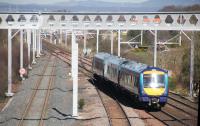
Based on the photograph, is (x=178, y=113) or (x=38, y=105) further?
(x=38, y=105)

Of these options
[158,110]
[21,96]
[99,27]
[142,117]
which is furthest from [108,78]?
[142,117]

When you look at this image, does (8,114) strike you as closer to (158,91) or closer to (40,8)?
(158,91)

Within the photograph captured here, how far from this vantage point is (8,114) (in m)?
17.2

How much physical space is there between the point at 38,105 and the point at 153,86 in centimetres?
469

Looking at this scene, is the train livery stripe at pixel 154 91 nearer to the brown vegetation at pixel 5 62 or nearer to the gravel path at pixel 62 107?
the gravel path at pixel 62 107

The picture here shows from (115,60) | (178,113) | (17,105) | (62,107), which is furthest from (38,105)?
(115,60)

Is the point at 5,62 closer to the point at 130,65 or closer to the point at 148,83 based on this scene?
the point at 130,65

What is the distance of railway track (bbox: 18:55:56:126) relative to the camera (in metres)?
15.8

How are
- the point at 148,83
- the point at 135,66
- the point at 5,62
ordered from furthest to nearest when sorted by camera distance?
the point at 5,62 < the point at 135,66 < the point at 148,83

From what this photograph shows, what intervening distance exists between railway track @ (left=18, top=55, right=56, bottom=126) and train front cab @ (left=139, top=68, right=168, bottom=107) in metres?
3.70

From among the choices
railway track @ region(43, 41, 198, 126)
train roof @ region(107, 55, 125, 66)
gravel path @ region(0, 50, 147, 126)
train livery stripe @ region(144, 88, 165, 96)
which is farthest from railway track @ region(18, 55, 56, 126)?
railway track @ region(43, 41, 198, 126)

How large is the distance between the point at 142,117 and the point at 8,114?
183 inches

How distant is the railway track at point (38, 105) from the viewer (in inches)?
623

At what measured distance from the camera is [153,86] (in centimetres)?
1819
